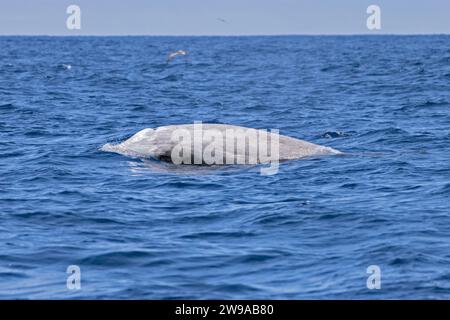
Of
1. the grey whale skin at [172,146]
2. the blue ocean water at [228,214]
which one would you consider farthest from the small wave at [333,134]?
the grey whale skin at [172,146]

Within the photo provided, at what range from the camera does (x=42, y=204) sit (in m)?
14.8

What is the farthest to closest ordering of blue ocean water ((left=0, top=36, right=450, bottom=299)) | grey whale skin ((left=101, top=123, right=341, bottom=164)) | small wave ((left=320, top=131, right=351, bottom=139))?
small wave ((left=320, top=131, right=351, bottom=139)) → grey whale skin ((left=101, top=123, right=341, bottom=164)) → blue ocean water ((left=0, top=36, right=450, bottom=299))

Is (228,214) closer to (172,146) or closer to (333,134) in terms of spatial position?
(172,146)

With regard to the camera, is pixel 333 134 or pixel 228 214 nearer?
pixel 228 214

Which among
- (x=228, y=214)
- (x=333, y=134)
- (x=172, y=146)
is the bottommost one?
(x=228, y=214)

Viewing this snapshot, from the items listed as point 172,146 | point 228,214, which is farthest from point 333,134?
point 228,214

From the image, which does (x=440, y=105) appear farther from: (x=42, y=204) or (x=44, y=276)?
(x=44, y=276)

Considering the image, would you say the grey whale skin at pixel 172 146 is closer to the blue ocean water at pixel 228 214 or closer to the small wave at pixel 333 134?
the blue ocean water at pixel 228 214

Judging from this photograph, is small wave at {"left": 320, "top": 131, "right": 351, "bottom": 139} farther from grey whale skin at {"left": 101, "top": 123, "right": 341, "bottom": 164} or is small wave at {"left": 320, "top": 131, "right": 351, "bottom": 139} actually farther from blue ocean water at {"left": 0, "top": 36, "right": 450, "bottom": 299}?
grey whale skin at {"left": 101, "top": 123, "right": 341, "bottom": 164}

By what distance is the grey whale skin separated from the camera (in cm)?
1791

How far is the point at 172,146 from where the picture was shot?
17734mm

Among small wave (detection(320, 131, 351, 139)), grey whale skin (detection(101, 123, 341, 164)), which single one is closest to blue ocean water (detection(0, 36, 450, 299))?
small wave (detection(320, 131, 351, 139))

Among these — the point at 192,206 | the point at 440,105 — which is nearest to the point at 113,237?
the point at 192,206

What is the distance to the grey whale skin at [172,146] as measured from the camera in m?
17.9
